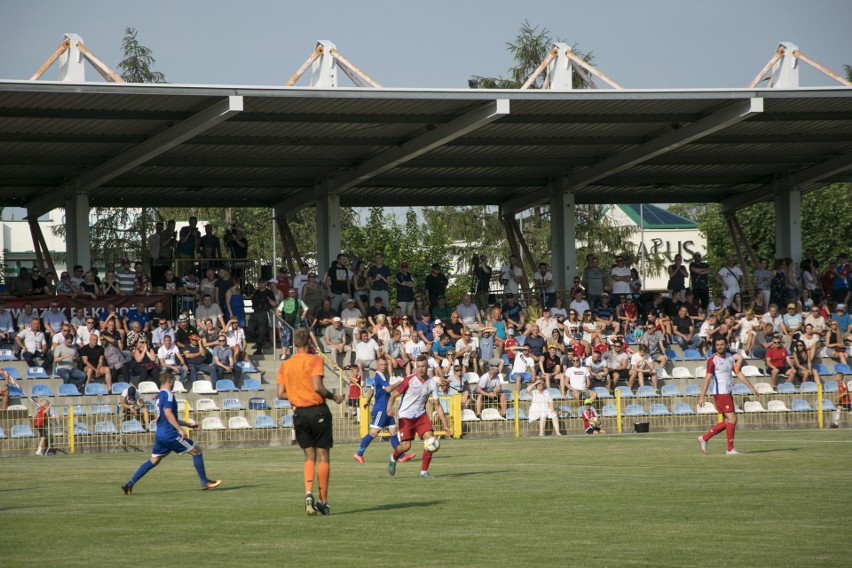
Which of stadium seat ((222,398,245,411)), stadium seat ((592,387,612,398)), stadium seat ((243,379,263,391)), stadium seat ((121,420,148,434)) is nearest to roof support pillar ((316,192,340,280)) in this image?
stadium seat ((243,379,263,391))

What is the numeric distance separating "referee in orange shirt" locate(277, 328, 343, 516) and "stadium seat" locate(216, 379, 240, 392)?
14754 millimetres

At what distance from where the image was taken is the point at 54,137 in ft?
86.7

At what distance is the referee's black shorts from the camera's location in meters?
10.9

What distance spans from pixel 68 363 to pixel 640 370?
43.3 ft

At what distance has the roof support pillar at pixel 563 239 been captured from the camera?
3400 centimetres

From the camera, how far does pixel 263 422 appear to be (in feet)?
78.8

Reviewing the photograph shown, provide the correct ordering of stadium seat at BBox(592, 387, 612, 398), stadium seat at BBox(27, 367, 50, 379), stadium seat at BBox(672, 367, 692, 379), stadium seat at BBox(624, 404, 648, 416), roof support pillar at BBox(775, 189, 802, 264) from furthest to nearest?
roof support pillar at BBox(775, 189, 802, 264)
stadium seat at BBox(672, 367, 692, 379)
stadium seat at BBox(592, 387, 612, 398)
stadium seat at BBox(624, 404, 648, 416)
stadium seat at BBox(27, 367, 50, 379)

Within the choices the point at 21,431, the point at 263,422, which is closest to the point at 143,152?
the point at 263,422

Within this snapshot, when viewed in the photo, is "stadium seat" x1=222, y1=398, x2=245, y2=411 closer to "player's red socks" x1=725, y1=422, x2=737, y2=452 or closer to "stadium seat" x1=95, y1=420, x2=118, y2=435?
"stadium seat" x1=95, y1=420, x2=118, y2=435

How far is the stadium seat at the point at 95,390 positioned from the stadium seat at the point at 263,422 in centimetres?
A: 329

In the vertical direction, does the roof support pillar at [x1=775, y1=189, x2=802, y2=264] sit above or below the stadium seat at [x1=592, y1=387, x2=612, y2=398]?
above

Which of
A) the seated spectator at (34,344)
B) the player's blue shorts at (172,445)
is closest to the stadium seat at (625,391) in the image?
the seated spectator at (34,344)

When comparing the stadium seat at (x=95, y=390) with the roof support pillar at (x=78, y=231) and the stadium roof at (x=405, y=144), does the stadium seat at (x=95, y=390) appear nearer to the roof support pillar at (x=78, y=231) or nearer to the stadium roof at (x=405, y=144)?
the stadium roof at (x=405, y=144)

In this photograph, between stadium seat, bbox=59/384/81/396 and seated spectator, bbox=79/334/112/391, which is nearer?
stadium seat, bbox=59/384/81/396
